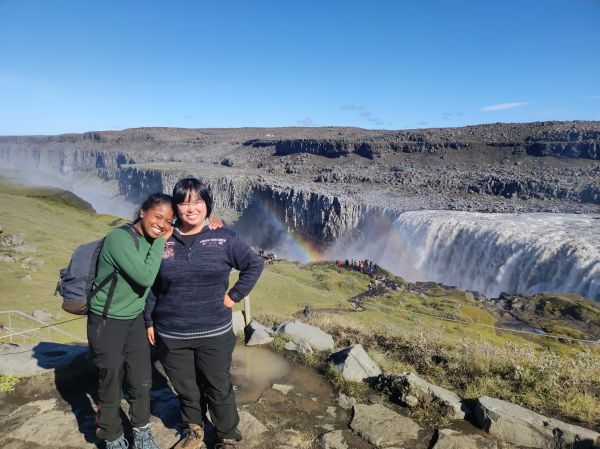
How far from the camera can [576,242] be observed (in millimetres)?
33812

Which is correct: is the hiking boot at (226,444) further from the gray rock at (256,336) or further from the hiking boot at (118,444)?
the gray rock at (256,336)

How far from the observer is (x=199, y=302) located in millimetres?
3758

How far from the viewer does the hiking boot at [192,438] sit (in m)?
4.10

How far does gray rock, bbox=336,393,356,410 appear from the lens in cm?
539

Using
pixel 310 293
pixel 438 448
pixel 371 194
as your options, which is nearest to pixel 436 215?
pixel 371 194

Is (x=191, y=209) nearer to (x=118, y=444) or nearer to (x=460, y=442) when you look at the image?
(x=118, y=444)

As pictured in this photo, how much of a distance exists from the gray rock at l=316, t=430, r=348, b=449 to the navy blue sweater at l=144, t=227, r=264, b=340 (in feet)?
5.99

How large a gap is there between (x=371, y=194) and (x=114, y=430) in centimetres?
6490

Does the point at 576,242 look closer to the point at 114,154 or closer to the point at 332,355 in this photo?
the point at 332,355

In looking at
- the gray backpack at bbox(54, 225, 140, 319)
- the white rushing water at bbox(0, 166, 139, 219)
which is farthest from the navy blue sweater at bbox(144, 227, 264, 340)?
the white rushing water at bbox(0, 166, 139, 219)

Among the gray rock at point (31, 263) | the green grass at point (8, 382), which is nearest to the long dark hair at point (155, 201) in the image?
the green grass at point (8, 382)

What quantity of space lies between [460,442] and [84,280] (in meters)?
4.12

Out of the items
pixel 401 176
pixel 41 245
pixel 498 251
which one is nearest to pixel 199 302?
pixel 41 245

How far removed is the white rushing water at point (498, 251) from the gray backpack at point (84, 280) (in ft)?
119
